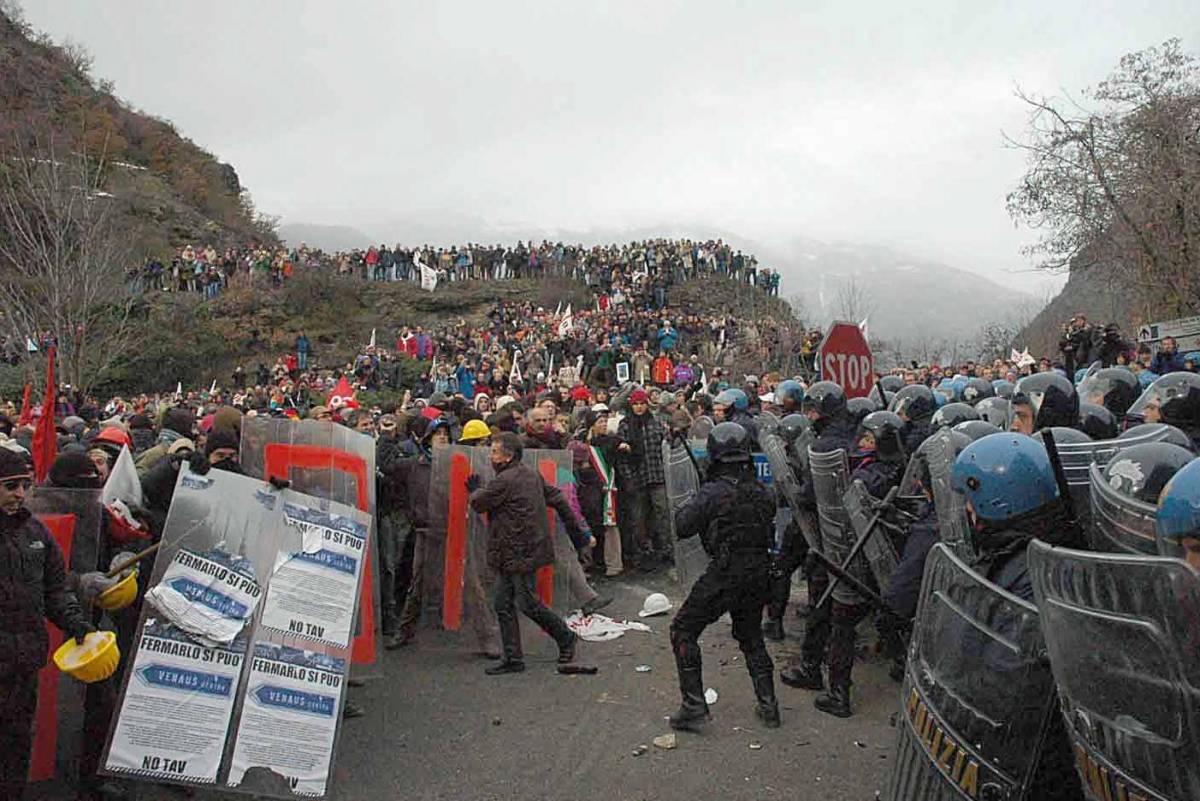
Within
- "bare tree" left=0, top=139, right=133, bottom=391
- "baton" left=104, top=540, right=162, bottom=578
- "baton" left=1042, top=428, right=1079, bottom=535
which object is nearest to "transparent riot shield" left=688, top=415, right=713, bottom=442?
"baton" left=104, top=540, right=162, bottom=578

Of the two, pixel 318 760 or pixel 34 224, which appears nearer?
pixel 318 760

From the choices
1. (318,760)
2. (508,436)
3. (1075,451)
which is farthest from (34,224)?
(1075,451)

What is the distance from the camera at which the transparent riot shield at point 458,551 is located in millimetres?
6820

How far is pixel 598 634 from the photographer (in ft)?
24.2

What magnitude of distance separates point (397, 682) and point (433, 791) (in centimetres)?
179

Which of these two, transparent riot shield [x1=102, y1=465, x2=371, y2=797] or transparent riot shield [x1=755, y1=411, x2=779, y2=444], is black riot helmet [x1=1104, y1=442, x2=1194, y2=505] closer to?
transparent riot shield [x1=102, y1=465, x2=371, y2=797]

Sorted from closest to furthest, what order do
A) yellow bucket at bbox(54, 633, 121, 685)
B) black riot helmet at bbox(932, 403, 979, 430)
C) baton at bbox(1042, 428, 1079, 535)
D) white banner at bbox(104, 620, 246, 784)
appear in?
baton at bbox(1042, 428, 1079, 535), yellow bucket at bbox(54, 633, 121, 685), white banner at bbox(104, 620, 246, 784), black riot helmet at bbox(932, 403, 979, 430)

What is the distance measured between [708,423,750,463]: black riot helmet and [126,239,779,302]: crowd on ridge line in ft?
89.7

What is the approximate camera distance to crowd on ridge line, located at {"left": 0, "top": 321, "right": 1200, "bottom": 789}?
14.7 feet

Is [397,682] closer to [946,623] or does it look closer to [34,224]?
[946,623]

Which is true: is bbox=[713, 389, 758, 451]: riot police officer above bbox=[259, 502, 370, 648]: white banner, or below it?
above

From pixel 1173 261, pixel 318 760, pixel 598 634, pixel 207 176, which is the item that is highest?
pixel 207 176

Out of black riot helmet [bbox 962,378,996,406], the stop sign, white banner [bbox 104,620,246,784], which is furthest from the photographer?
black riot helmet [bbox 962,378,996,406]

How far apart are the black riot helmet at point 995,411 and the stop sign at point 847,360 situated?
3.25 ft
